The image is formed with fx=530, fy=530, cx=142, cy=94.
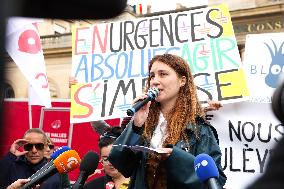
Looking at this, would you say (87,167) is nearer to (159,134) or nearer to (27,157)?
(159,134)

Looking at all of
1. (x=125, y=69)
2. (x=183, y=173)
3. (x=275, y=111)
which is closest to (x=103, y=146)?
(x=125, y=69)

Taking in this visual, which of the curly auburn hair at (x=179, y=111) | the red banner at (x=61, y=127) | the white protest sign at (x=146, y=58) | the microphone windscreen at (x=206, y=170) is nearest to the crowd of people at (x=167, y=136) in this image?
the curly auburn hair at (x=179, y=111)

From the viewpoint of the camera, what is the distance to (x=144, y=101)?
7.28 feet

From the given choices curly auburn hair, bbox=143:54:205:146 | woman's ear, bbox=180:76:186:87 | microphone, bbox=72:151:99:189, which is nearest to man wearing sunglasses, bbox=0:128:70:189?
microphone, bbox=72:151:99:189

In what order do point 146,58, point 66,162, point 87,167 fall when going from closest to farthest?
point 66,162
point 87,167
point 146,58

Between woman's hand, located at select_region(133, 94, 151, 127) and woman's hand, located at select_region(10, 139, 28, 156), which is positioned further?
woman's hand, located at select_region(10, 139, 28, 156)

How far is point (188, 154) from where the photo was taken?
2.04 meters

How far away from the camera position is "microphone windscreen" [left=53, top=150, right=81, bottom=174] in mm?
2242

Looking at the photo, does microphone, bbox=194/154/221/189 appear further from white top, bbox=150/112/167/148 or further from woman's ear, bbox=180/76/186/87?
woman's ear, bbox=180/76/186/87

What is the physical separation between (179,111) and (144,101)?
168 millimetres

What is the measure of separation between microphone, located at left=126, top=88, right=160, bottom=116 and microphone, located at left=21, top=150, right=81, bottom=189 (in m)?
0.39

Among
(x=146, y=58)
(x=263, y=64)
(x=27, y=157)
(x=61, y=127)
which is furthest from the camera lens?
(x=61, y=127)

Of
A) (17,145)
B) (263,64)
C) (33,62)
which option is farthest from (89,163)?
(263,64)

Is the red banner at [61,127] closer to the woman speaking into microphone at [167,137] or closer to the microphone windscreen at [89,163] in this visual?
the microphone windscreen at [89,163]
